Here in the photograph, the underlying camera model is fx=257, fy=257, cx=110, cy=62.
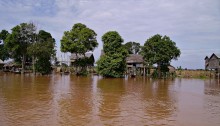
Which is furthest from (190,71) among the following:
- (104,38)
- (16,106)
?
(16,106)

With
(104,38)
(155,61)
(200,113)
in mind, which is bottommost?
(200,113)

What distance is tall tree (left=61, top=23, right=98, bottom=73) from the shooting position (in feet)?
158

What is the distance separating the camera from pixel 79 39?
48.3 m

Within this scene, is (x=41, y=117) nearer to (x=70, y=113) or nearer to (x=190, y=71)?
(x=70, y=113)

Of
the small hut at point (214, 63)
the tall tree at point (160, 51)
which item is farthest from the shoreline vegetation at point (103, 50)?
the small hut at point (214, 63)

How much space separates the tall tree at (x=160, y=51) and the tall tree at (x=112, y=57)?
4.90 meters

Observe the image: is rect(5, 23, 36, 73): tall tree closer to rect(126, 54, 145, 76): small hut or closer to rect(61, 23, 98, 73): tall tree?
rect(61, 23, 98, 73): tall tree

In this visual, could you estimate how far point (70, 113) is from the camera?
11.7 meters

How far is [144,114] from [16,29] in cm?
4443

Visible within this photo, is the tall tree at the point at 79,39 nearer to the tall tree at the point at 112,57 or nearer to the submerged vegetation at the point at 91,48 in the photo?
the submerged vegetation at the point at 91,48

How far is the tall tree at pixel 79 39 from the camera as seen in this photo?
158 feet

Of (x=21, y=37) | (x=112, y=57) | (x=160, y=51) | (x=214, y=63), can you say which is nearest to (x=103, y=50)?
(x=112, y=57)

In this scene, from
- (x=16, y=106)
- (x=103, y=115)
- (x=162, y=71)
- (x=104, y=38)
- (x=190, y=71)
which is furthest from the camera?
(x=190, y=71)

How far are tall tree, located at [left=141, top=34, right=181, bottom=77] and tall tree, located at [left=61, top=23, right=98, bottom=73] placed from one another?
33.6 feet
